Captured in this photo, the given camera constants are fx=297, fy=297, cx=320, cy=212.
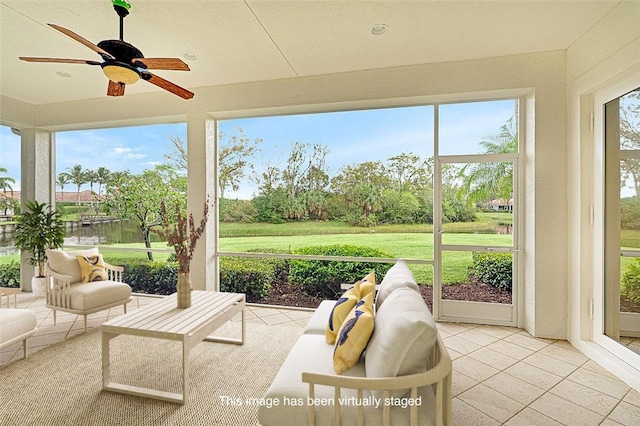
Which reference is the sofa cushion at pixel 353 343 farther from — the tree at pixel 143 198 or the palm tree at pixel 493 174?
the tree at pixel 143 198

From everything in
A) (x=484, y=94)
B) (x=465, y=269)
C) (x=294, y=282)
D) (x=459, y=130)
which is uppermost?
(x=484, y=94)

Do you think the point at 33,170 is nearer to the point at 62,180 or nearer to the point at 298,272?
the point at 62,180

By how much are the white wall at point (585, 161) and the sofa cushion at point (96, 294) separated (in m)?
4.71

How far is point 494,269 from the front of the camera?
11.1 ft

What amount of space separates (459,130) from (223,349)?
3446mm

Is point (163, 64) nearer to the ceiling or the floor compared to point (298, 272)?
nearer to the ceiling

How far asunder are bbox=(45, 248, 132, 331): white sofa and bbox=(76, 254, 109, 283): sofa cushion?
36 millimetres

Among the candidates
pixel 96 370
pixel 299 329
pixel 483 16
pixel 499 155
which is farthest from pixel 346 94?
pixel 96 370

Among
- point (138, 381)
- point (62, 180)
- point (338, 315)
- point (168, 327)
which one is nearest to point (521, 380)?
point (338, 315)

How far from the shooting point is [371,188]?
3818 millimetres

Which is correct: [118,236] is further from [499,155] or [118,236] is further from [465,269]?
[499,155]

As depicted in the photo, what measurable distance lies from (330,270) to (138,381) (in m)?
2.40

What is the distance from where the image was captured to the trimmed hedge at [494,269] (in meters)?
3.35

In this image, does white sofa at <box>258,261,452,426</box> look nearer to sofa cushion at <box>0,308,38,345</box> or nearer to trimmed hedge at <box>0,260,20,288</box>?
sofa cushion at <box>0,308,38,345</box>
